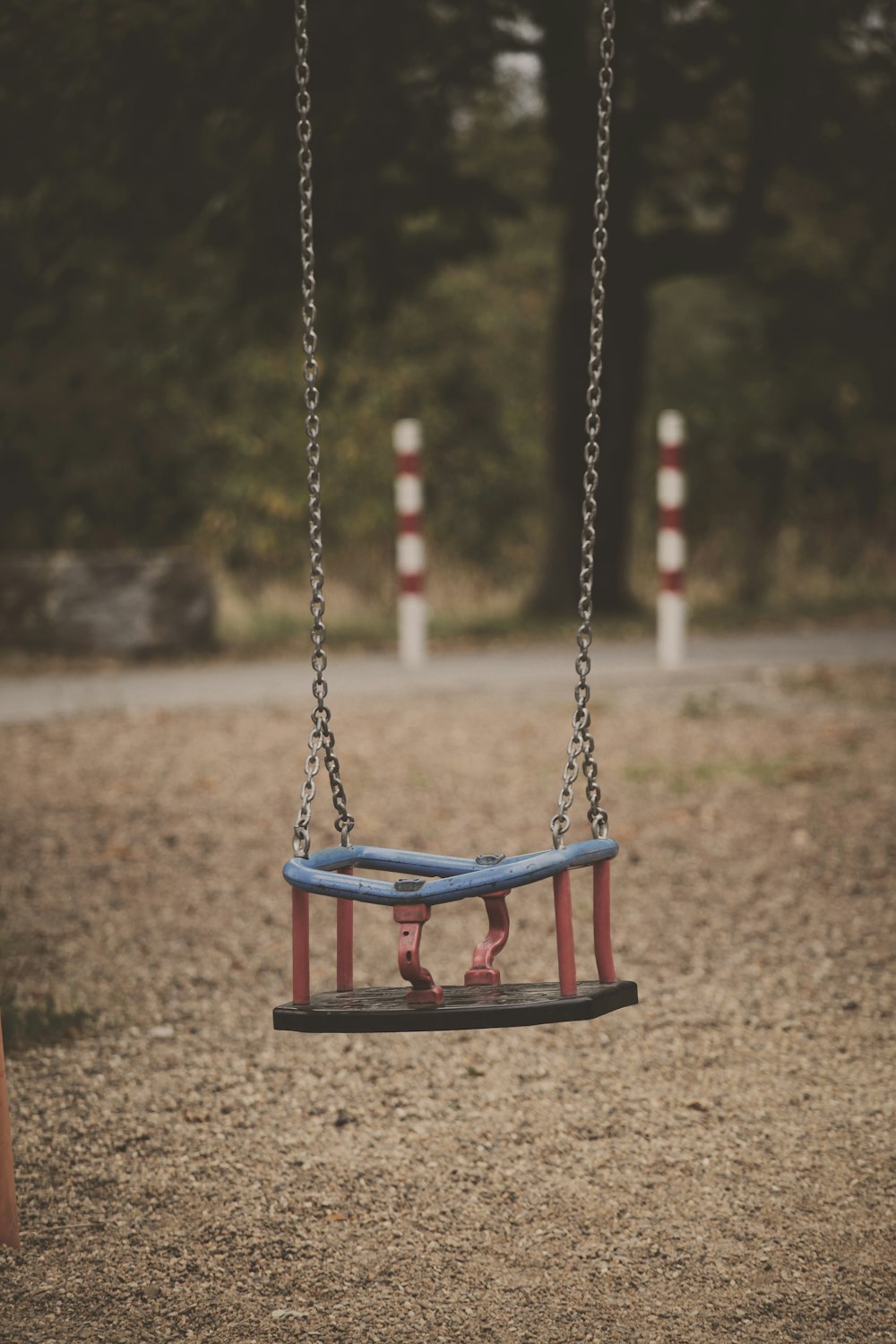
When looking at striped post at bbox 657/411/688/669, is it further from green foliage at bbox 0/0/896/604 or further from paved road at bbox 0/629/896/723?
green foliage at bbox 0/0/896/604

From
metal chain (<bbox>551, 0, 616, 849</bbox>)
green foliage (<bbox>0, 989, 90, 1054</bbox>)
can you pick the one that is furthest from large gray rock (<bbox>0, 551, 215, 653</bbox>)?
metal chain (<bbox>551, 0, 616, 849</bbox>)

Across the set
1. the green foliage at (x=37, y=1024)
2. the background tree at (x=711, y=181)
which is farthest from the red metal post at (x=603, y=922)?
the background tree at (x=711, y=181)

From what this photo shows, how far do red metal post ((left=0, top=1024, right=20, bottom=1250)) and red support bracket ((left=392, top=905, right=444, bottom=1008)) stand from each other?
0.67 meters

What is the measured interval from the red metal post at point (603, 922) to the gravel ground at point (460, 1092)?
0.40 meters

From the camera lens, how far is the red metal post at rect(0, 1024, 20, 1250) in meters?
2.52

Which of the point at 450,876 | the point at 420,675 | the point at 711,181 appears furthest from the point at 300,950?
the point at 711,181

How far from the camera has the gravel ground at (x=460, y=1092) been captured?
2.38m

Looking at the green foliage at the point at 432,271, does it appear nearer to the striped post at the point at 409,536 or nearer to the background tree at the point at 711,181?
the background tree at the point at 711,181

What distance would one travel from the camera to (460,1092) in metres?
3.22

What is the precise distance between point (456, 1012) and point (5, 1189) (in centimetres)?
80

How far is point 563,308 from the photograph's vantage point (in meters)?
10.8

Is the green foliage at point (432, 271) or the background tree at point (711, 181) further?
the background tree at point (711, 181)

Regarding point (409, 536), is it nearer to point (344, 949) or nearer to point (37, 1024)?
point (37, 1024)

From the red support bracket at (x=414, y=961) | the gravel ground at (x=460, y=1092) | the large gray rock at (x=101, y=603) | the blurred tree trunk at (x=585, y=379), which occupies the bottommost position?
A: the gravel ground at (x=460, y=1092)
